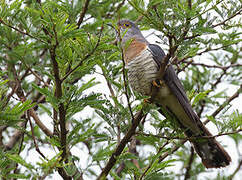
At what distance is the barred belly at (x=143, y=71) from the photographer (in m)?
2.97

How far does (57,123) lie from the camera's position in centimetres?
231

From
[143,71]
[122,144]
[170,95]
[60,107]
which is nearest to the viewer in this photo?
[60,107]

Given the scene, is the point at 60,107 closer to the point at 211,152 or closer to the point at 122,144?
the point at 122,144

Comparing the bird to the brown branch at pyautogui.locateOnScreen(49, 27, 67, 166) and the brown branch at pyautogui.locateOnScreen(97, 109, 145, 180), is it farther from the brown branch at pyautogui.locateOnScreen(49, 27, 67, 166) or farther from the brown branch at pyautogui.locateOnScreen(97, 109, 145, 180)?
the brown branch at pyautogui.locateOnScreen(49, 27, 67, 166)

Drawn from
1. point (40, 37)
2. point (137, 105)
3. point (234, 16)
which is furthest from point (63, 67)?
point (234, 16)

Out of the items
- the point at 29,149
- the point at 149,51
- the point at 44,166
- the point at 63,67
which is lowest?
the point at 44,166

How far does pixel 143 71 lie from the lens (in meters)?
2.98

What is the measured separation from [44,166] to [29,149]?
77.0 inches

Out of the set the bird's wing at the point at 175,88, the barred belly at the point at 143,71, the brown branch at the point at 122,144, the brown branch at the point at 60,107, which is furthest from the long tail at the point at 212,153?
the brown branch at the point at 60,107

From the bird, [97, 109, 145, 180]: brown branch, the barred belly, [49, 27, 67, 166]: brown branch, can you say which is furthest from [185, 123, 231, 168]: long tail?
[49, 27, 67, 166]: brown branch

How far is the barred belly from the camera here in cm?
297

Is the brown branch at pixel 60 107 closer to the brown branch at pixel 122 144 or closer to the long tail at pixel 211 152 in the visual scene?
the brown branch at pixel 122 144

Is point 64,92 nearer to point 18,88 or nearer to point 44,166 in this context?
point 44,166

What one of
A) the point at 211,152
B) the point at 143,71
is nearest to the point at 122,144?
the point at 143,71
